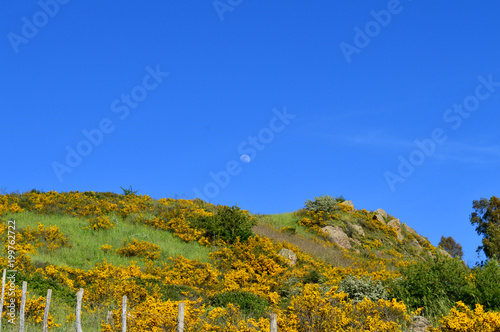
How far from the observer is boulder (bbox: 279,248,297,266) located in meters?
28.0

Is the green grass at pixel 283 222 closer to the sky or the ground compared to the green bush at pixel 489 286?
closer to the sky

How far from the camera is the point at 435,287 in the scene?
60.0ft

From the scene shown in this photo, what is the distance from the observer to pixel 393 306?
14.4 metres

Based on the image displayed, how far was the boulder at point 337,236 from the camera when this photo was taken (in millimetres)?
39203

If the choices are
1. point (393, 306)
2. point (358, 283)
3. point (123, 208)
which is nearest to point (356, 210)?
point (123, 208)

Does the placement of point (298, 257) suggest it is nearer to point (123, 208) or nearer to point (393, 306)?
point (123, 208)

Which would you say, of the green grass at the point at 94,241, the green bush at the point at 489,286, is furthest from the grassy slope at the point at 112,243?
the green bush at the point at 489,286

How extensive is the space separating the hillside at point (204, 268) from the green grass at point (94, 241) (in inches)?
2.4

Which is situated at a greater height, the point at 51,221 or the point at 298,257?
the point at 51,221

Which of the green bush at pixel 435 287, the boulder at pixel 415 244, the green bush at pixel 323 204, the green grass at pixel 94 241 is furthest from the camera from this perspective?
the boulder at pixel 415 244

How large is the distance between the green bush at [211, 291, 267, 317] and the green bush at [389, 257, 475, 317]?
5466mm

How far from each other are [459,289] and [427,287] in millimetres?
1186

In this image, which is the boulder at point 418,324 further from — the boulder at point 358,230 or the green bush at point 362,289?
the boulder at point 358,230

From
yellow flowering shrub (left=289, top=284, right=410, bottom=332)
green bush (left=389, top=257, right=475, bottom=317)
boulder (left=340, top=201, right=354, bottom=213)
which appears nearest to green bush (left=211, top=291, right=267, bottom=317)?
yellow flowering shrub (left=289, top=284, right=410, bottom=332)
